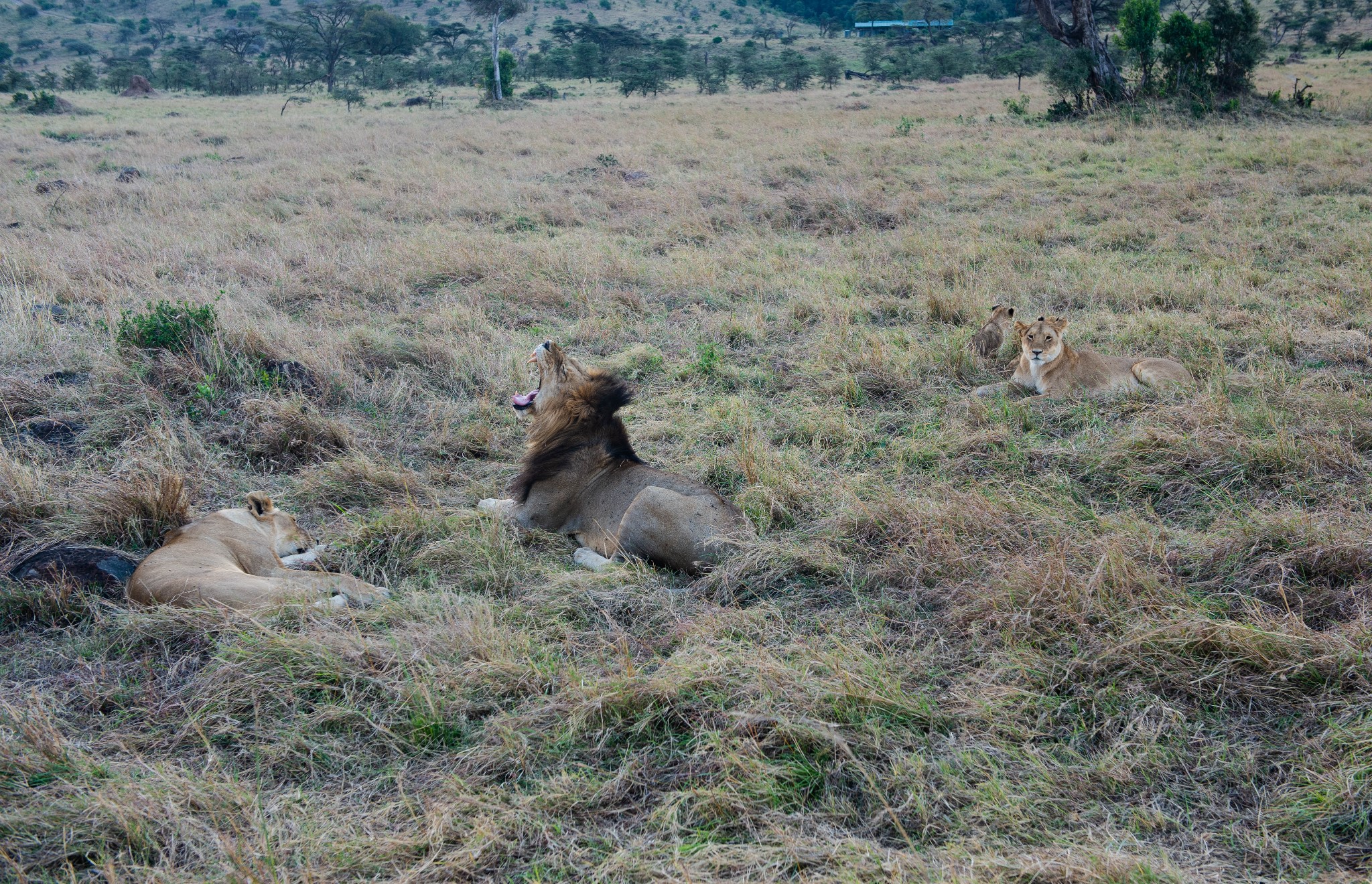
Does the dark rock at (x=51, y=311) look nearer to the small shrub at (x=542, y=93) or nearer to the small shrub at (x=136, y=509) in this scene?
the small shrub at (x=136, y=509)

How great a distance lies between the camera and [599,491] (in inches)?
198

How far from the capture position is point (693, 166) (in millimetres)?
17203

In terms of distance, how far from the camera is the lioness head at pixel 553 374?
5.29 m

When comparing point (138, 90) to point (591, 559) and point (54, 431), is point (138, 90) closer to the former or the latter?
point (54, 431)

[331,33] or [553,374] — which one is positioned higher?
[331,33]

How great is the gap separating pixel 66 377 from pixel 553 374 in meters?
4.07

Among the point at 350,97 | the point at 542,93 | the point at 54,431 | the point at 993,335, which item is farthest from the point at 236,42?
the point at 993,335

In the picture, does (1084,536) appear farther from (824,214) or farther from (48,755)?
(824,214)

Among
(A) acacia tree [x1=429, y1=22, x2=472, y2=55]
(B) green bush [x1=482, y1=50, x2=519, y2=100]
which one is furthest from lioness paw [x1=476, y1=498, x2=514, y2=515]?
(A) acacia tree [x1=429, y1=22, x2=472, y2=55]

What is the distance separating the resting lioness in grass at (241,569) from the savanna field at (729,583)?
0.50 ft

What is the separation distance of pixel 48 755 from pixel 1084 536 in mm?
4292

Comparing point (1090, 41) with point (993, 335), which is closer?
point (993, 335)

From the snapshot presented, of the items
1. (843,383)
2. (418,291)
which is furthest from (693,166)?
(843,383)

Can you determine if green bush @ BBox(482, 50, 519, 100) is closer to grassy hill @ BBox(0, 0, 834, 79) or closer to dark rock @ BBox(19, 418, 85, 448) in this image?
grassy hill @ BBox(0, 0, 834, 79)
